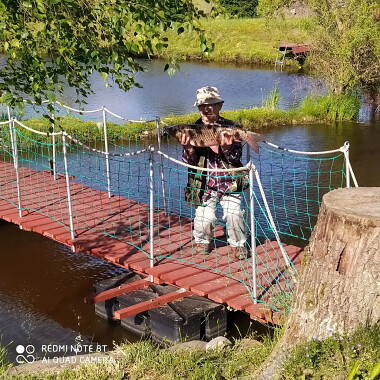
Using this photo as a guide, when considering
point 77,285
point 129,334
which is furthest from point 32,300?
point 129,334

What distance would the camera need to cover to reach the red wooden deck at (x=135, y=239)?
234 inches

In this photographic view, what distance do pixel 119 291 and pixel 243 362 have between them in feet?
7.95

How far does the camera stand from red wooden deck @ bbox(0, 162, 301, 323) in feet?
19.5

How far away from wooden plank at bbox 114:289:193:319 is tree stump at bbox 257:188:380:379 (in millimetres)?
2217

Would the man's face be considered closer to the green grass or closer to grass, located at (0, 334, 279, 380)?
grass, located at (0, 334, 279, 380)

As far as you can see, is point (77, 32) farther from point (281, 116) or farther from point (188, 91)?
point (188, 91)

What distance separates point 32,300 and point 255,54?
93.4 ft

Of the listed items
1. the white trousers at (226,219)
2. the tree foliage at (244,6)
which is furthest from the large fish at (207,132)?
the tree foliage at (244,6)

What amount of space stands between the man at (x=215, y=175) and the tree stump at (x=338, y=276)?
193 cm

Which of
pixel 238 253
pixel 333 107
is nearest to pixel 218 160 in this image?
pixel 238 253

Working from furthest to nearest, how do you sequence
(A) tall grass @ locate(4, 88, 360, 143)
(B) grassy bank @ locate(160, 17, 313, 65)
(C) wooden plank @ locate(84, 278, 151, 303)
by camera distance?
(B) grassy bank @ locate(160, 17, 313, 65), (A) tall grass @ locate(4, 88, 360, 143), (C) wooden plank @ locate(84, 278, 151, 303)

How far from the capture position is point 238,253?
652 cm

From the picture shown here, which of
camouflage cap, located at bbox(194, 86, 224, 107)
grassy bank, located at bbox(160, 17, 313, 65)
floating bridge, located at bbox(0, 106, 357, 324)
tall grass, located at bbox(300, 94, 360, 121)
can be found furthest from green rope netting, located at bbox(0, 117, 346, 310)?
grassy bank, located at bbox(160, 17, 313, 65)

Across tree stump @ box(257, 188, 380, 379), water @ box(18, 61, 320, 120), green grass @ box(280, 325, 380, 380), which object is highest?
tree stump @ box(257, 188, 380, 379)
